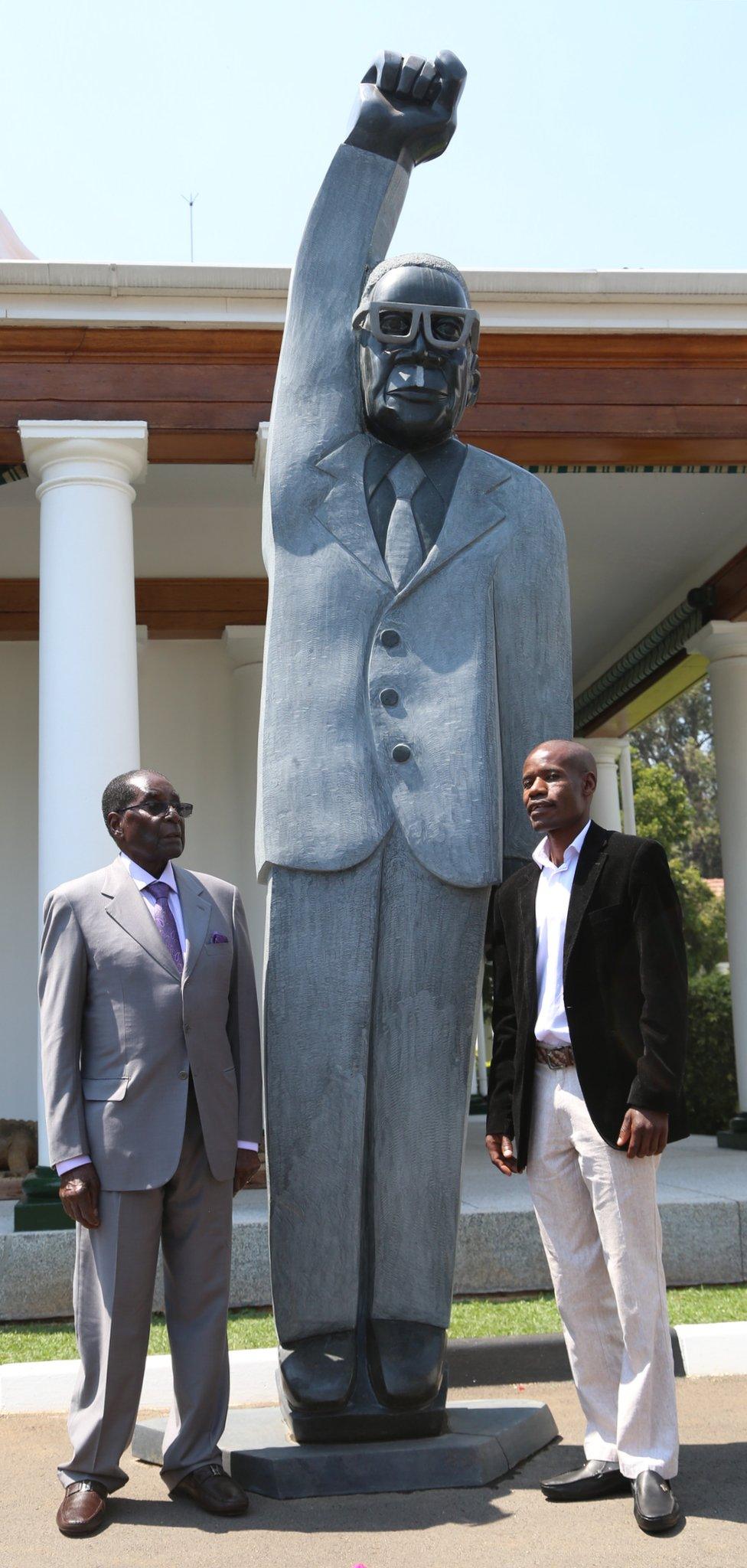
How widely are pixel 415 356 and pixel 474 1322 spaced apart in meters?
4.05

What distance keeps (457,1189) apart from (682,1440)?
3.43 feet

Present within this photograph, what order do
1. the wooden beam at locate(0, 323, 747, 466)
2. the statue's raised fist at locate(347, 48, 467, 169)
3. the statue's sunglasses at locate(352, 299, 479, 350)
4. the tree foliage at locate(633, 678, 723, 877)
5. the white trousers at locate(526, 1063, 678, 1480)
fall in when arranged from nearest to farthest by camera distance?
the white trousers at locate(526, 1063, 678, 1480) < the statue's sunglasses at locate(352, 299, 479, 350) < the statue's raised fist at locate(347, 48, 467, 169) < the wooden beam at locate(0, 323, 747, 466) < the tree foliage at locate(633, 678, 723, 877)

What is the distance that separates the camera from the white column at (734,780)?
450 inches

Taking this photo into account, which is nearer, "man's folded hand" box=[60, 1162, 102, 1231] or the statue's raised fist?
"man's folded hand" box=[60, 1162, 102, 1231]

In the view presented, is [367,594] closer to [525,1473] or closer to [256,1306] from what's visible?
[525,1473]

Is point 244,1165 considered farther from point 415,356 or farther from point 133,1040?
point 415,356

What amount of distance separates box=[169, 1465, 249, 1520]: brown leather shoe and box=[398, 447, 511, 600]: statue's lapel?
7.42ft

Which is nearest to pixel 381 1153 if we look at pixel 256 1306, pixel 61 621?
pixel 256 1306

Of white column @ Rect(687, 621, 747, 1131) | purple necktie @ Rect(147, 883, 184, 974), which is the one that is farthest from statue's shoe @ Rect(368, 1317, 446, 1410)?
white column @ Rect(687, 621, 747, 1131)

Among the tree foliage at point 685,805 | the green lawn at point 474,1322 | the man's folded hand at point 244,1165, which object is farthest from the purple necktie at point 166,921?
the tree foliage at point 685,805

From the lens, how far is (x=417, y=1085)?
3836mm

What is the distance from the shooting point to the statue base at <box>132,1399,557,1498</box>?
358 cm

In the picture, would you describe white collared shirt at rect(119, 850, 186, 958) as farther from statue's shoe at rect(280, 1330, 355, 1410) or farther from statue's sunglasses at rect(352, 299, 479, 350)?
statue's sunglasses at rect(352, 299, 479, 350)

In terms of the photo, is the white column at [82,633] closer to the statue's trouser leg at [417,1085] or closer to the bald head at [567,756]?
the statue's trouser leg at [417,1085]
